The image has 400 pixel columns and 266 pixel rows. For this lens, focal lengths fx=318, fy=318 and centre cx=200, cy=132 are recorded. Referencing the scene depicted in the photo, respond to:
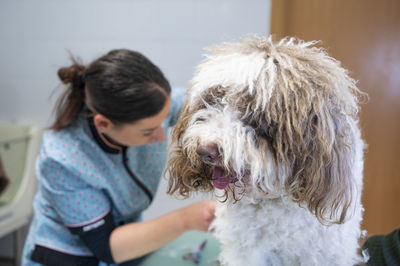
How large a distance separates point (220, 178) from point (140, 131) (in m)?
0.55

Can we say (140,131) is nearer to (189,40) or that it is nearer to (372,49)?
(189,40)

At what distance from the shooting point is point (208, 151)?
21.3 inches

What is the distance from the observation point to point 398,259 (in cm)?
62

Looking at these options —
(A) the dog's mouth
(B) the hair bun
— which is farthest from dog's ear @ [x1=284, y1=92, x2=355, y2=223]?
(B) the hair bun

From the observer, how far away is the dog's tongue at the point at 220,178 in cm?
58

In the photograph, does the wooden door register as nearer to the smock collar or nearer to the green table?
the green table

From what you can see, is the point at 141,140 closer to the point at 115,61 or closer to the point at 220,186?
the point at 115,61

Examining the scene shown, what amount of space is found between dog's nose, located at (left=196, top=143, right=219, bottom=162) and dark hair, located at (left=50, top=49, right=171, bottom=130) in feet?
1.66

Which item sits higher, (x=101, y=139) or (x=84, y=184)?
(x=101, y=139)

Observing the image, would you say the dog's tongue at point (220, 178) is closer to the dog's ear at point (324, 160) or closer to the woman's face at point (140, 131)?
the dog's ear at point (324, 160)

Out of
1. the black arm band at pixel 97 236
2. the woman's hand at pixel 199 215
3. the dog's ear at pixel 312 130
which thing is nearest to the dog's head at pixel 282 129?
the dog's ear at pixel 312 130

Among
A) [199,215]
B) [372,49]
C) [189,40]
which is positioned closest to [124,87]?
[199,215]

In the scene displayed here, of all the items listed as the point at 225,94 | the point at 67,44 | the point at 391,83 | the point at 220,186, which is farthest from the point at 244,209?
the point at 67,44

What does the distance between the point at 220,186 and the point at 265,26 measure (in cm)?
126
